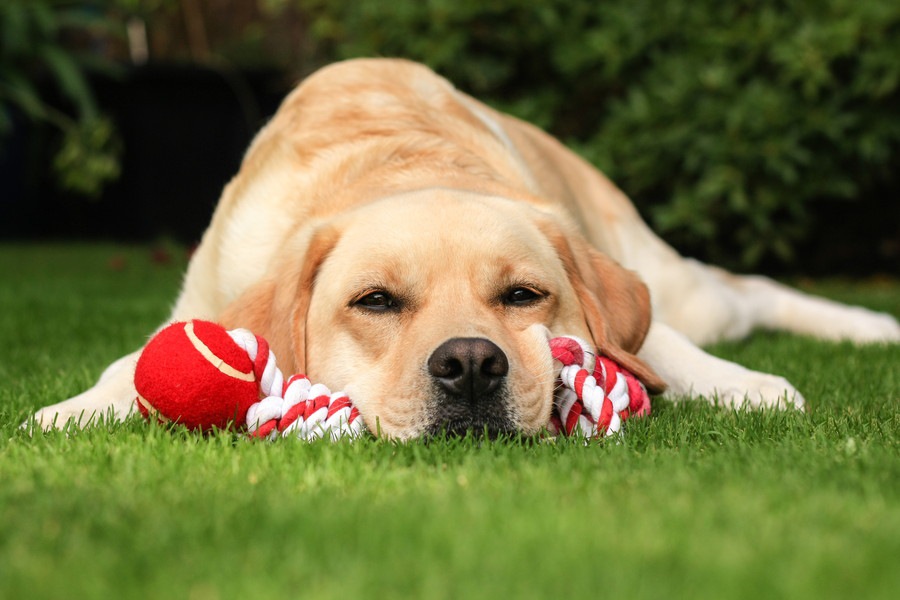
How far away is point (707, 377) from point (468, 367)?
1.26 meters

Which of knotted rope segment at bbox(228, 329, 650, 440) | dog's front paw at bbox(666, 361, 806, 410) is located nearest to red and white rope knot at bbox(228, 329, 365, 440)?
knotted rope segment at bbox(228, 329, 650, 440)

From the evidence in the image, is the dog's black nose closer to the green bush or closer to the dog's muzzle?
the dog's muzzle

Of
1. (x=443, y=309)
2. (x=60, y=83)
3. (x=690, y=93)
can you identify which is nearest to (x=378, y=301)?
(x=443, y=309)

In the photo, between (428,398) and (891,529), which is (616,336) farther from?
(891,529)

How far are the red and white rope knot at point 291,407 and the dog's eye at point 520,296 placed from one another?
532 mm

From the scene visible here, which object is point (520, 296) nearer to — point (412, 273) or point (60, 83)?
point (412, 273)

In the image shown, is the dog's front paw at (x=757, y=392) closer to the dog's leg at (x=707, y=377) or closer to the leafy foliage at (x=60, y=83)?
the dog's leg at (x=707, y=377)

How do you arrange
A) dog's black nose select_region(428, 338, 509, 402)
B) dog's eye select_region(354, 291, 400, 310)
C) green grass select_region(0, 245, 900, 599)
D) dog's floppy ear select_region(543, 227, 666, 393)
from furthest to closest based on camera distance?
dog's floppy ear select_region(543, 227, 666, 393) < dog's eye select_region(354, 291, 400, 310) < dog's black nose select_region(428, 338, 509, 402) < green grass select_region(0, 245, 900, 599)

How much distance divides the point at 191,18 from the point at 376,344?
36.3 feet

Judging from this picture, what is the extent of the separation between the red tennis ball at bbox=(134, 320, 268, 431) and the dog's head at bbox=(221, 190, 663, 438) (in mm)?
308

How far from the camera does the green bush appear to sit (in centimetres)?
688

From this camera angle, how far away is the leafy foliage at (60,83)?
1052 centimetres

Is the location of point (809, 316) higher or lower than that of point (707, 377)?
lower

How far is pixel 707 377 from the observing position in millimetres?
3463
